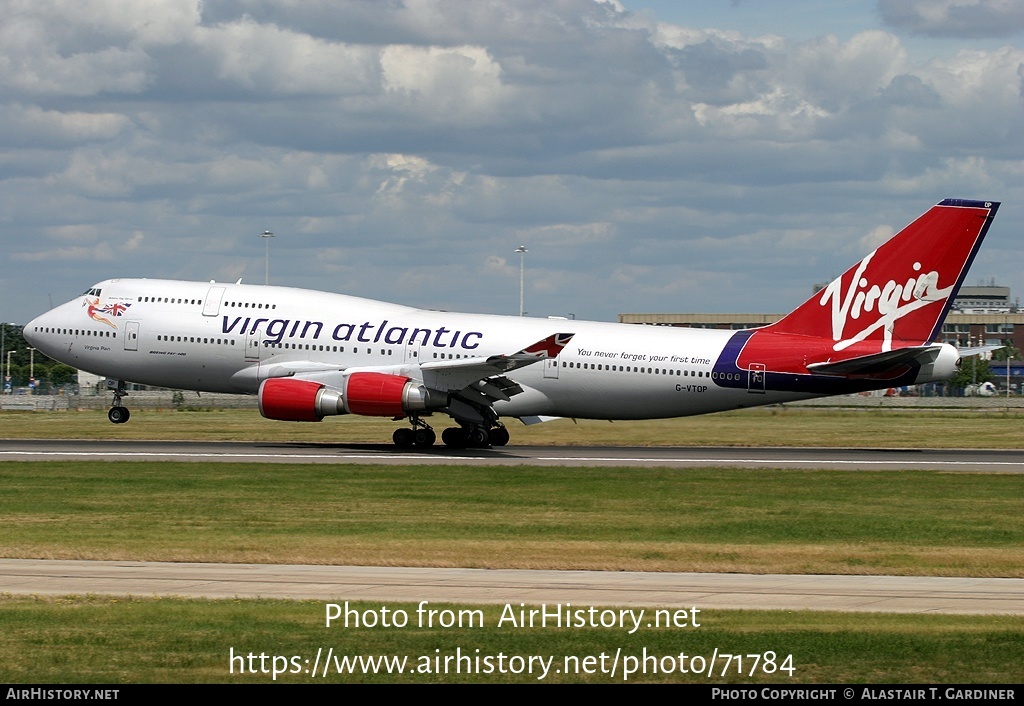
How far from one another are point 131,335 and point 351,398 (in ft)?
31.3

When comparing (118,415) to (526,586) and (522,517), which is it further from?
(526,586)

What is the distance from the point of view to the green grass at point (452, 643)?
41.7 feet

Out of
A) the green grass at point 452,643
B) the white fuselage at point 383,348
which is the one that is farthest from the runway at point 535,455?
the green grass at point 452,643

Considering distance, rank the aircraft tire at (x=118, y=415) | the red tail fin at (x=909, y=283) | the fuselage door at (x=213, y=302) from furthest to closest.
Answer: the aircraft tire at (x=118, y=415), the fuselage door at (x=213, y=302), the red tail fin at (x=909, y=283)

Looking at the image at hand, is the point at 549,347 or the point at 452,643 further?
the point at 549,347

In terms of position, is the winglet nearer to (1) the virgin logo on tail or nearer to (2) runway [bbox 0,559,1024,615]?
(1) the virgin logo on tail

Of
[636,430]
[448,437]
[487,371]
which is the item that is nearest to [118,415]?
[448,437]

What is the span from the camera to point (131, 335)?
4566 centimetres

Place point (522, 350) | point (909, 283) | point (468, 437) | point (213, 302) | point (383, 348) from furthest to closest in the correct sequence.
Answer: point (213, 302) < point (383, 348) < point (468, 437) < point (909, 283) < point (522, 350)

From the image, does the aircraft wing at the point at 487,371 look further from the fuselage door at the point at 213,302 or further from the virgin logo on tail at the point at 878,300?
the virgin logo on tail at the point at 878,300

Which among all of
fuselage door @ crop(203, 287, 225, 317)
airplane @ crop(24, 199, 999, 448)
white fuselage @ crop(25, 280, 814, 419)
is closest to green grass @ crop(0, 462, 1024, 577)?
airplane @ crop(24, 199, 999, 448)

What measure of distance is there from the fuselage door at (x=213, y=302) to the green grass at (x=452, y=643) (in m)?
29.4

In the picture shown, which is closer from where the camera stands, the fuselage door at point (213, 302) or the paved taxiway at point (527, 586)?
the paved taxiway at point (527, 586)
